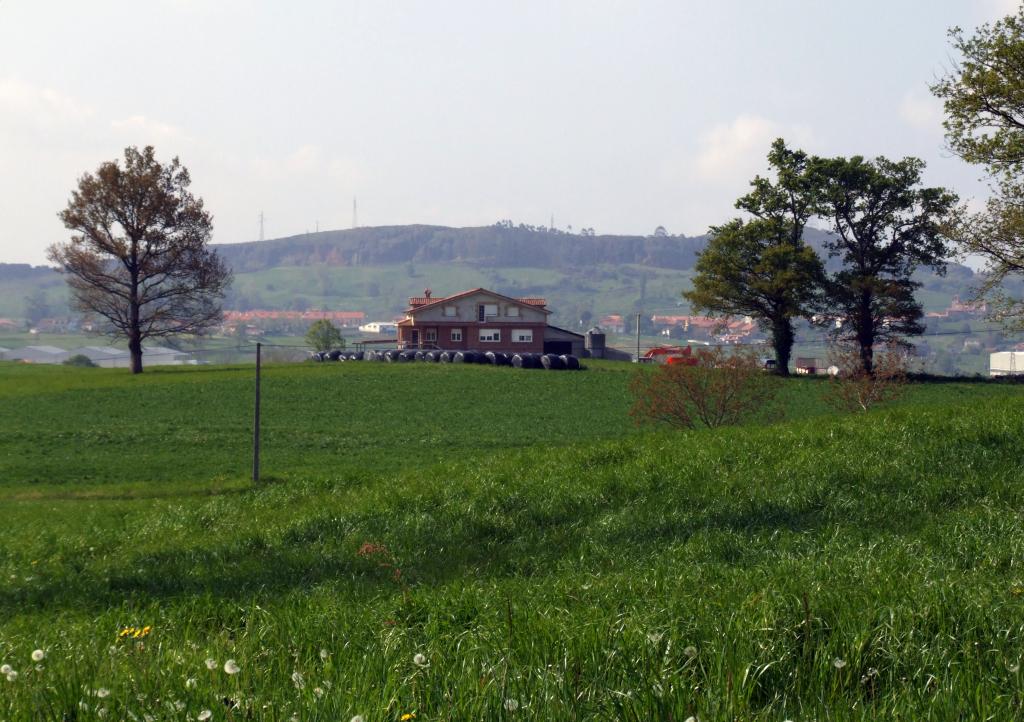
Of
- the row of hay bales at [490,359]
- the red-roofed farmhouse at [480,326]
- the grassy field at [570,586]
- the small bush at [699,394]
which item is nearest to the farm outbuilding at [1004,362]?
the red-roofed farmhouse at [480,326]

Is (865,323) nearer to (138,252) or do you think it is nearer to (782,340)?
(782,340)

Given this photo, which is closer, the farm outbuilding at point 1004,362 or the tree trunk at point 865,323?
the tree trunk at point 865,323

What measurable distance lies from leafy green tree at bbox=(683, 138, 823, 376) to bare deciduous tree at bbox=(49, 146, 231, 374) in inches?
1448

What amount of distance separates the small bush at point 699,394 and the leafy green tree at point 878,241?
36.8 metres

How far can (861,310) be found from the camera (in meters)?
70.1

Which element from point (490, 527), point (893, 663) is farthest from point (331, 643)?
point (490, 527)

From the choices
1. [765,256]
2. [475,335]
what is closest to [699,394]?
[765,256]

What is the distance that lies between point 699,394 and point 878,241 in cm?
4261

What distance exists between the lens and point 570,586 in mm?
8008

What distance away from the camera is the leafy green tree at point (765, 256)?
68.1 meters

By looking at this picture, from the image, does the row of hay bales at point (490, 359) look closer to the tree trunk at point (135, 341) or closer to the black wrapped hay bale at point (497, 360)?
the black wrapped hay bale at point (497, 360)

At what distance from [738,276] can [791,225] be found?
554cm

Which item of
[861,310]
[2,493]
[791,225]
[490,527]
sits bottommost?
[2,493]

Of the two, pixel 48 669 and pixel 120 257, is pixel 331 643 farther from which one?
pixel 120 257
